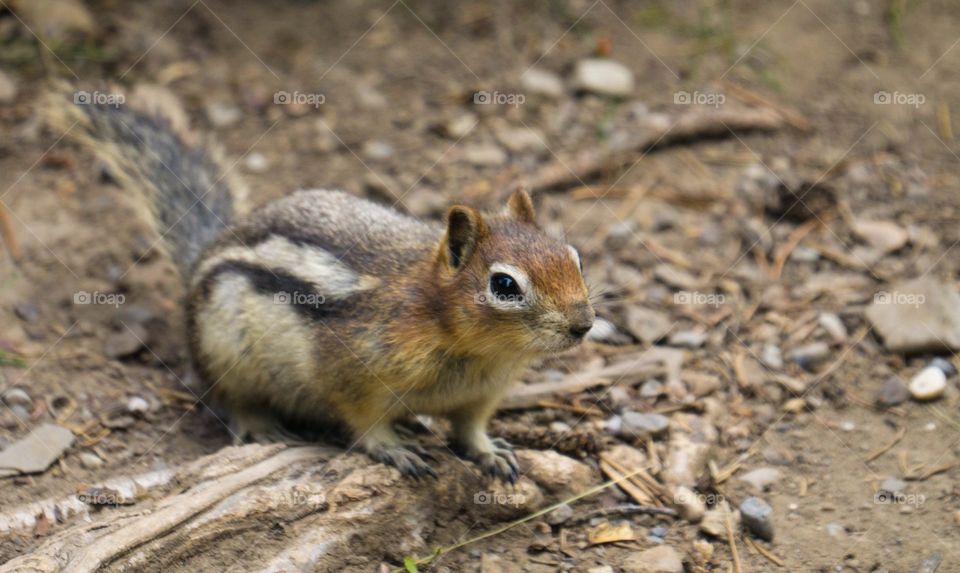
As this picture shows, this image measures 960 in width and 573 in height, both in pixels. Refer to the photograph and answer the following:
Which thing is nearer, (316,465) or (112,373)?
(316,465)

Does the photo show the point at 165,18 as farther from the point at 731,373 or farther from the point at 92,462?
the point at 731,373

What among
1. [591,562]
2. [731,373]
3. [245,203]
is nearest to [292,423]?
[245,203]

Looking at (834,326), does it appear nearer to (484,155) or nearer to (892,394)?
(892,394)

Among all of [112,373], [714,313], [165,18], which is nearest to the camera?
[112,373]

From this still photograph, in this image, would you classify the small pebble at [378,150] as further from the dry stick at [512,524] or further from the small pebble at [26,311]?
the dry stick at [512,524]

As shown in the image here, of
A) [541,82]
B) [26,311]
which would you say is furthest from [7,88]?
[541,82]
